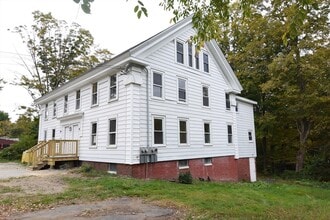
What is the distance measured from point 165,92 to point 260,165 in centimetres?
1777

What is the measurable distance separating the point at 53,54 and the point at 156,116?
22.9 metres

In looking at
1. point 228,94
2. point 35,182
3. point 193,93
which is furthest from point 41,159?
point 228,94

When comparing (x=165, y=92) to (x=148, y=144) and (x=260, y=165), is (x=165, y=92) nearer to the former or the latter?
(x=148, y=144)

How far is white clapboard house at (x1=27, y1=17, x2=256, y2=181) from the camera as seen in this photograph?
12352 millimetres

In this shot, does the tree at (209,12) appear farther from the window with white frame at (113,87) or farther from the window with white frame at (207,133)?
the window with white frame at (207,133)

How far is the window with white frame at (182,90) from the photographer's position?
1485cm

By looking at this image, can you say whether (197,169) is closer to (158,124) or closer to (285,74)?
(158,124)

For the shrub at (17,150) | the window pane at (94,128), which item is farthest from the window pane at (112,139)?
the shrub at (17,150)

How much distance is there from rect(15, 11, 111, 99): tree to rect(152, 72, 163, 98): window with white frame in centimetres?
2005

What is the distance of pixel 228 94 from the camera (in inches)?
750

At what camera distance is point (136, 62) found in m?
12.4

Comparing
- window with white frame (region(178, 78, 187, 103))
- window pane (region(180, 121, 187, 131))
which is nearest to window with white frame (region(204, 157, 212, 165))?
window pane (region(180, 121, 187, 131))

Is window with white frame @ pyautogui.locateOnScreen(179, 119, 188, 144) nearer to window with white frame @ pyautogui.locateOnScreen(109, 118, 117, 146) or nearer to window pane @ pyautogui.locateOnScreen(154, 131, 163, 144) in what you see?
window pane @ pyautogui.locateOnScreen(154, 131, 163, 144)

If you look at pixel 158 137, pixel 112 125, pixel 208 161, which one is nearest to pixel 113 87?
pixel 112 125
